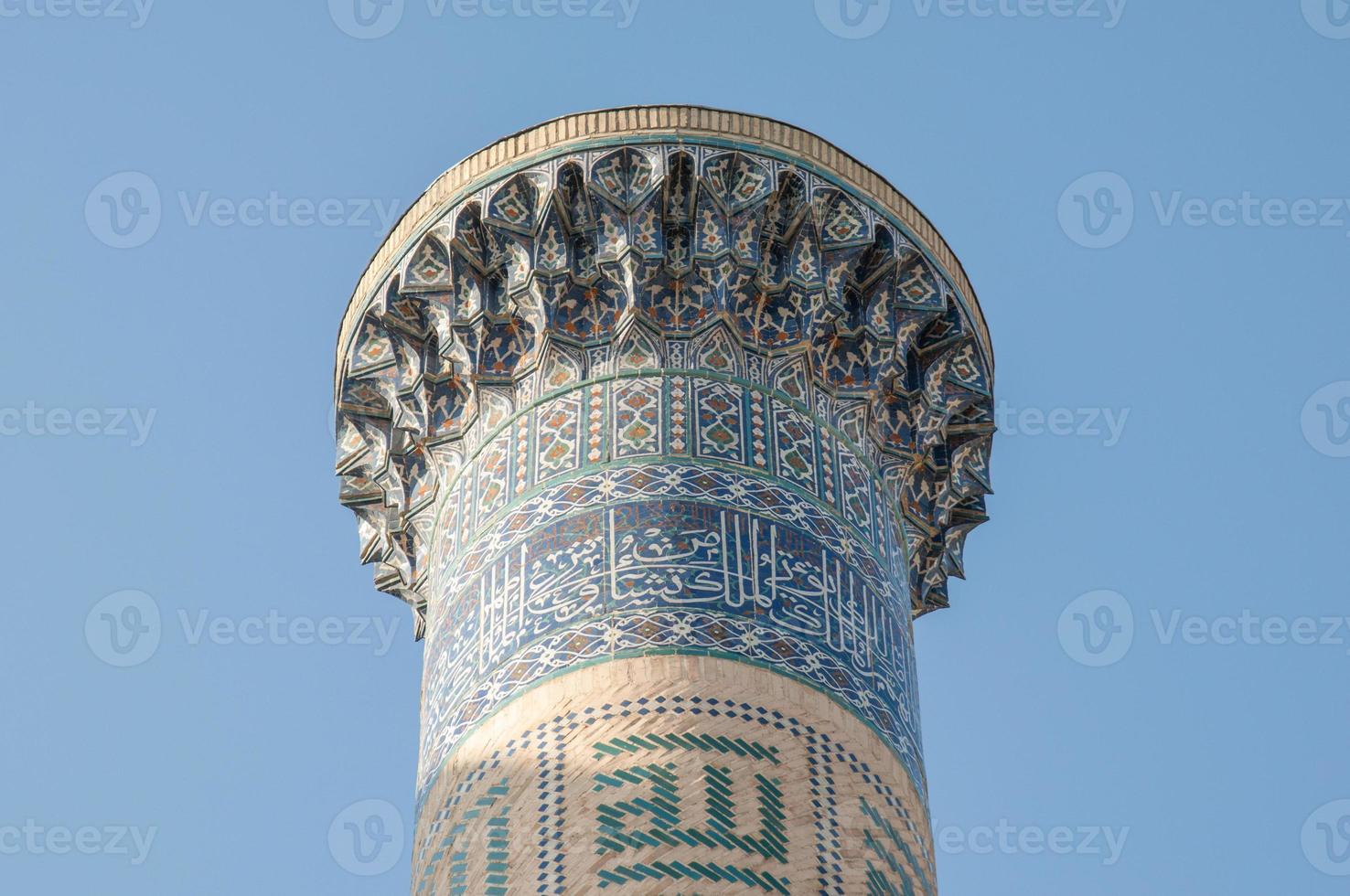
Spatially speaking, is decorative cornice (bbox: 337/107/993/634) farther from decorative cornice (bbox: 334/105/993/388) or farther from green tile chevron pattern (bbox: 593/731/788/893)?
green tile chevron pattern (bbox: 593/731/788/893)

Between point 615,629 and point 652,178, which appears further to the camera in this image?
point 652,178

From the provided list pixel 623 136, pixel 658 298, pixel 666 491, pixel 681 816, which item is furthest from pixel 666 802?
pixel 623 136

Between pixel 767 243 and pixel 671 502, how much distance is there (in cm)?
125

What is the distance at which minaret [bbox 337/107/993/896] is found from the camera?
6.88 m

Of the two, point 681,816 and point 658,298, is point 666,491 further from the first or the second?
point 681,816

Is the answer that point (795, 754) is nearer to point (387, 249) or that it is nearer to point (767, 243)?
point (767, 243)

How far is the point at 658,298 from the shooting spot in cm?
812

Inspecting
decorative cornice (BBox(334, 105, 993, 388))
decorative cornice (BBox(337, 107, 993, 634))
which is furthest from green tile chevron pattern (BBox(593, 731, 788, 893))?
decorative cornice (BBox(334, 105, 993, 388))

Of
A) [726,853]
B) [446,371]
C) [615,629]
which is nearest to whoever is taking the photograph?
[726,853]

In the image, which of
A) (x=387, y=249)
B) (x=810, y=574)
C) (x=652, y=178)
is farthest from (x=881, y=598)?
(x=387, y=249)

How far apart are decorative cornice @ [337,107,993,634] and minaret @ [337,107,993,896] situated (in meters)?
0.01

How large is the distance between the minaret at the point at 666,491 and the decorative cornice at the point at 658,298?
0.01 m

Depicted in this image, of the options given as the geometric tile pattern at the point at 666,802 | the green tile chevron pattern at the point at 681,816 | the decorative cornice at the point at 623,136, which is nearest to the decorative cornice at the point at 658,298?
the decorative cornice at the point at 623,136

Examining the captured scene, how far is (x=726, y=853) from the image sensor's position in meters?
6.67
